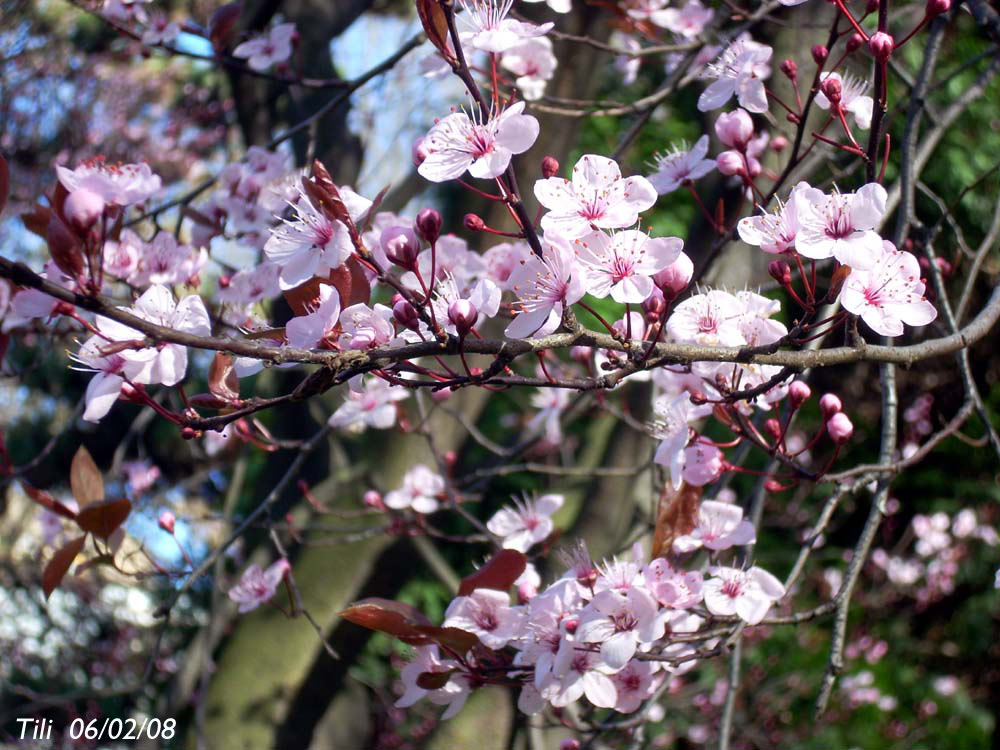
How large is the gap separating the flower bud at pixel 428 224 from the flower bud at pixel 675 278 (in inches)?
9.7

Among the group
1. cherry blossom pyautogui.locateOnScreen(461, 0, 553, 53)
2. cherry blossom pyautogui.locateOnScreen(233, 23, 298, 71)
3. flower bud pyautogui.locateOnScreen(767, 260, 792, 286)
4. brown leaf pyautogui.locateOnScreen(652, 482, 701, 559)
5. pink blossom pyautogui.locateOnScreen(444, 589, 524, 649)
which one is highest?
cherry blossom pyautogui.locateOnScreen(461, 0, 553, 53)

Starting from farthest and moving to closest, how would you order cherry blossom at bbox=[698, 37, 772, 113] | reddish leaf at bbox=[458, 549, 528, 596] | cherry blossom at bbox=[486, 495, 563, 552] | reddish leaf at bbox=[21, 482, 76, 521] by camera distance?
1. cherry blossom at bbox=[486, 495, 563, 552]
2. reddish leaf at bbox=[21, 482, 76, 521]
3. cherry blossom at bbox=[698, 37, 772, 113]
4. reddish leaf at bbox=[458, 549, 528, 596]

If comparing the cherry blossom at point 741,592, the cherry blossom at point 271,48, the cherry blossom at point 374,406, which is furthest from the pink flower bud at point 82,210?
the cherry blossom at point 271,48

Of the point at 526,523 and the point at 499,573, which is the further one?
the point at 526,523

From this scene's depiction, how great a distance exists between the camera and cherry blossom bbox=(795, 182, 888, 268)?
2.75 ft

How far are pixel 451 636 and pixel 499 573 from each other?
0.10 meters

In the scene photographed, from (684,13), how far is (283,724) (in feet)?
6.53

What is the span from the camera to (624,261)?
89 centimetres

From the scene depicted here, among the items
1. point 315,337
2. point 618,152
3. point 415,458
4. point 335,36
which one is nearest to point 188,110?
point 335,36

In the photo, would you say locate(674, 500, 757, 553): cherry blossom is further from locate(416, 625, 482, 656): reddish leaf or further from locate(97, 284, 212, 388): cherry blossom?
locate(97, 284, 212, 388): cherry blossom

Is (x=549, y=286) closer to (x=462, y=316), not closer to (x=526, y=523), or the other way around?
(x=462, y=316)

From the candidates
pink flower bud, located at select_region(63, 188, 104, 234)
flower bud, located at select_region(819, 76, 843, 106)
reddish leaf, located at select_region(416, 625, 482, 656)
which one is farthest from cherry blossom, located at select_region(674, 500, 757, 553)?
pink flower bud, located at select_region(63, 188, 104, 234)

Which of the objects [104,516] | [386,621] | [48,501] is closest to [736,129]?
[386,621]

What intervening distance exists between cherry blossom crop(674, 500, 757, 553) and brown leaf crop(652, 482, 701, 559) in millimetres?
11
